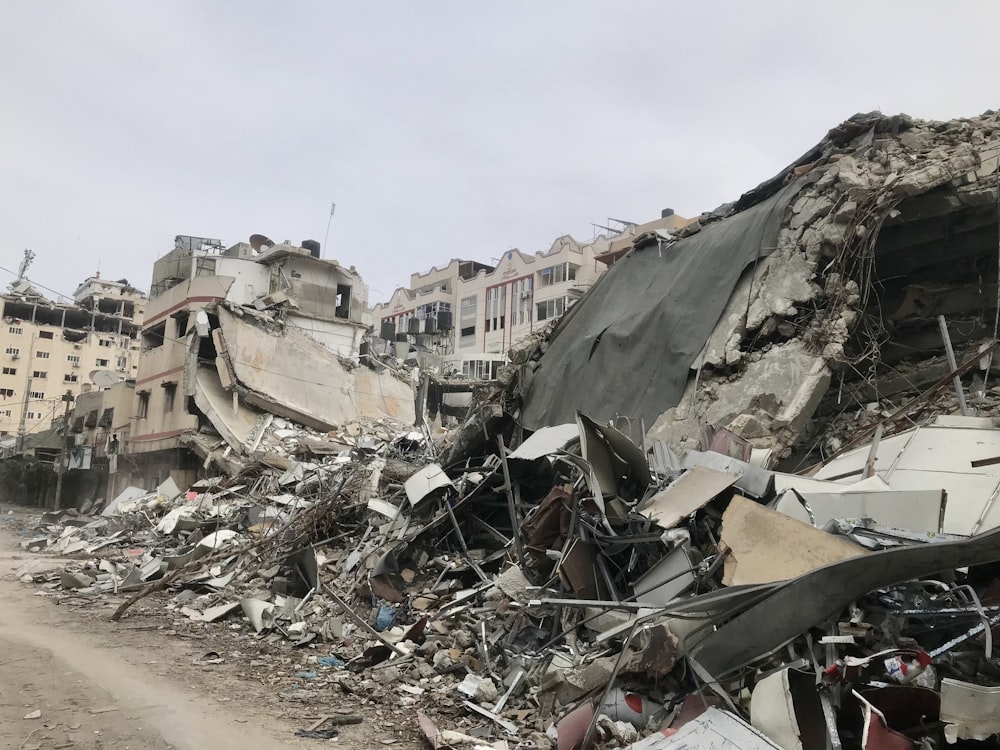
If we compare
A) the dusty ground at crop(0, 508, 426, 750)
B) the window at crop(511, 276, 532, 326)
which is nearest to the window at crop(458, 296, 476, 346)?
the window at crop(511, 276, 532, 326)

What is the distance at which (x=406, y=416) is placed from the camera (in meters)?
25.3

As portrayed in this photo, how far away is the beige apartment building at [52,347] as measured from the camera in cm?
5550

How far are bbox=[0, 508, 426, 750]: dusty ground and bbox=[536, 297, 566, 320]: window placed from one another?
33.2m

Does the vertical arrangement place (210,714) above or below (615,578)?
below

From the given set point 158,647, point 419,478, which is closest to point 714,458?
point 419,478

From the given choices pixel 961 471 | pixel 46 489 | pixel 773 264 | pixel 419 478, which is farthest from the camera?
pixel 46 489

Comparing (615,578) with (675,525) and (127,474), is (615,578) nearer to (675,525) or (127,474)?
(675,525)

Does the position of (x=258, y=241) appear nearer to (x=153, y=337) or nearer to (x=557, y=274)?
(x=153, y=337)

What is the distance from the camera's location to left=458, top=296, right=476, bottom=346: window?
46.4m

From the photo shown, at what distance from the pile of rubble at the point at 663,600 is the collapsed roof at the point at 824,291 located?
95 centimetres

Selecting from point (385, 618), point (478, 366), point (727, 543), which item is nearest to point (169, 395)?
point (478, 366)

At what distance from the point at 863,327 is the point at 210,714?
7.28 meters

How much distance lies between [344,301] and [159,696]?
84.4ft

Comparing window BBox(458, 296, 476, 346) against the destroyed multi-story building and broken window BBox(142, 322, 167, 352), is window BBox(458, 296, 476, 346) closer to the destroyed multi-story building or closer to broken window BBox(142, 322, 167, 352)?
the destroyed multi-story building
